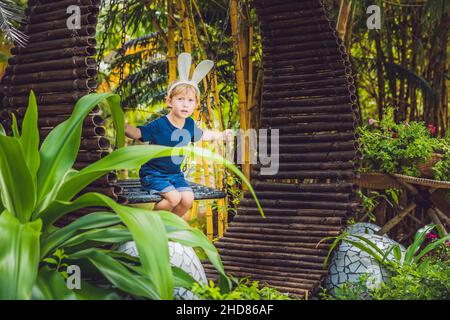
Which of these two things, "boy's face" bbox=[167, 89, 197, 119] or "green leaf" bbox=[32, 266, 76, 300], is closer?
"green leaf" bbox=[32, 266, 76, 300]

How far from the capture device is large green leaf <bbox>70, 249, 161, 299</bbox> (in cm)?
214

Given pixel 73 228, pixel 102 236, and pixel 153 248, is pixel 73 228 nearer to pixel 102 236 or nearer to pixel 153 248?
pixel 102 236

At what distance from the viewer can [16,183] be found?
88.7 inches

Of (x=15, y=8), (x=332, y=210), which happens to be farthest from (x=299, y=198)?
(x=15, y=8)

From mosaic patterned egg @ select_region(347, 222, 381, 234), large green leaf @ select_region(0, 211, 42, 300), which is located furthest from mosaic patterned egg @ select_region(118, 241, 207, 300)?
mosaic patterned egg @ select_region(347, 222, 381, 234)

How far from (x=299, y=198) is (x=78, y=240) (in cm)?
161

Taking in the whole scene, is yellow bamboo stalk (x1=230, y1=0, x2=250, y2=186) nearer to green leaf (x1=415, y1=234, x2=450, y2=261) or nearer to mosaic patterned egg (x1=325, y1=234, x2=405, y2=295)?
mosaic patterned egg (x1=325, y1=234, x2=405, y2=295)

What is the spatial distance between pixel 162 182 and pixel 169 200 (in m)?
0.11

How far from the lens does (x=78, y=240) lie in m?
2.25

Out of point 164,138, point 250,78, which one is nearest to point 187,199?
point 164,138

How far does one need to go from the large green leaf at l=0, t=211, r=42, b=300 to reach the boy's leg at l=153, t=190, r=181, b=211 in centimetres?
112

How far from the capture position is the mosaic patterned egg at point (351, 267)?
10.1ft
